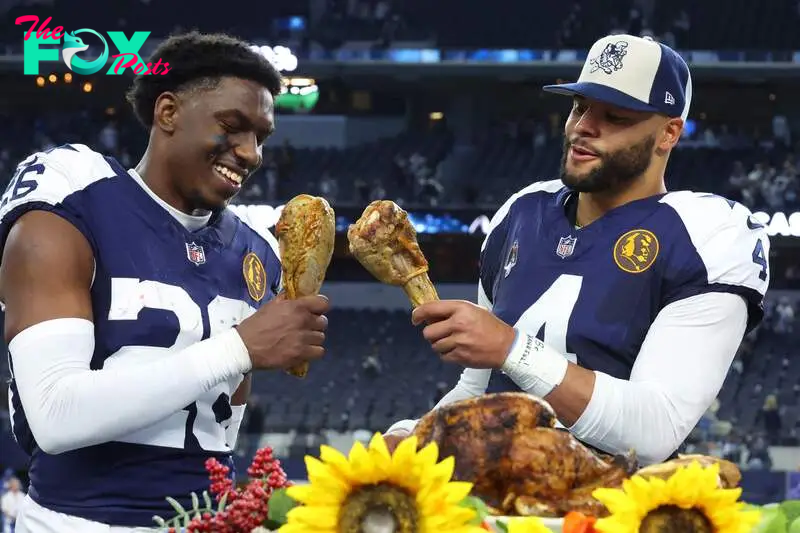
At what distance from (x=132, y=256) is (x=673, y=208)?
1044 millimetres

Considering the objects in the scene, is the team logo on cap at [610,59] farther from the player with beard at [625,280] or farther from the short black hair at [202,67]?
the short black hair at [202,67]

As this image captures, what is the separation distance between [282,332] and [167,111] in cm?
67

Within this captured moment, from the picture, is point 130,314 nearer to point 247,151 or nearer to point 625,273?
point 247,151

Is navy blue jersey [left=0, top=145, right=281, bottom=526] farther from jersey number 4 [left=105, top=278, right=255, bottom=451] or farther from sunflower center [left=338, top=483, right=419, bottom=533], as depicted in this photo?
sunflower center [left=338, top=483, right=419, bottom=533]

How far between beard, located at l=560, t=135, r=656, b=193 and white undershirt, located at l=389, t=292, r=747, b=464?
0.31m

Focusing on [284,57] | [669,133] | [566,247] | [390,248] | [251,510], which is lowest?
[284,57]

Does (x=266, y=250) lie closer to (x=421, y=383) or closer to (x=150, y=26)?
(x=421, y=383)

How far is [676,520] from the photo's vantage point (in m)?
1.39

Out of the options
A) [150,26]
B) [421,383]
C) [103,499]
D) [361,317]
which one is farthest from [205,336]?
[150,26]

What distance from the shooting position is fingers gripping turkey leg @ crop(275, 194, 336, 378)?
198 cm

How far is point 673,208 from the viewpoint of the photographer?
2373 millimetres

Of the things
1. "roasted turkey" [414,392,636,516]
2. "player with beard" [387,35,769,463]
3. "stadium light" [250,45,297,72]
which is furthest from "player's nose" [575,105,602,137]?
"stadium light" [250,45,297,72]

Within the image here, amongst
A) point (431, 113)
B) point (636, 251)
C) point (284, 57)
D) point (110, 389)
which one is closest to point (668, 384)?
point (636, 251)

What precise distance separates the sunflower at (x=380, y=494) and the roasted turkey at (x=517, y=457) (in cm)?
18
